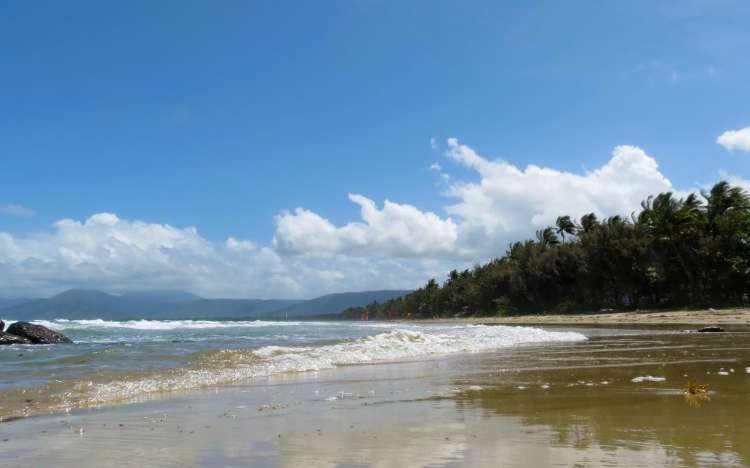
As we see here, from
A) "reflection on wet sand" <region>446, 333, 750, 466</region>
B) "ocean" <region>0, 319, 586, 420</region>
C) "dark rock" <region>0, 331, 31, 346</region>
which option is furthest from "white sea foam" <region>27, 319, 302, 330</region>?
"reflection on wet sand" <region>446, 333, 750, 466</region>

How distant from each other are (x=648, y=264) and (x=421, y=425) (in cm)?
5908

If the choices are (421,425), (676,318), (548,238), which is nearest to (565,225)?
(548,238)

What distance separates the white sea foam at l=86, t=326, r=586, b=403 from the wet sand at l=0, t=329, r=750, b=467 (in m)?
1.08

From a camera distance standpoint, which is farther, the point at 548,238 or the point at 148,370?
the point at 548,238

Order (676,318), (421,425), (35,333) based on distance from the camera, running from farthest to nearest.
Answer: (676,318) → (35,333) → (421,425)

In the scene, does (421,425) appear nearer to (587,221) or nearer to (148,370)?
(148,370)

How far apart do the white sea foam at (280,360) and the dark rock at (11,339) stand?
1467 cm

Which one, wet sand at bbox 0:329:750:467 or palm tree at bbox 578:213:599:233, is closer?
wet sand at bbox 0:329:750:467

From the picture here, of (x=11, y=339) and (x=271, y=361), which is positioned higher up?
(x=11, y=339)

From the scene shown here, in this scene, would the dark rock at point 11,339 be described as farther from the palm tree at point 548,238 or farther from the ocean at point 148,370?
the palm tree at point 548,238

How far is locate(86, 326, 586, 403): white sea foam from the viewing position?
33.1 feet

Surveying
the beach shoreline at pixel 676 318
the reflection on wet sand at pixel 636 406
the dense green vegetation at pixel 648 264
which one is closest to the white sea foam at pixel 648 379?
the reflection on wet sand at pixel 636 406

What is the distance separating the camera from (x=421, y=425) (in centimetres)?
610

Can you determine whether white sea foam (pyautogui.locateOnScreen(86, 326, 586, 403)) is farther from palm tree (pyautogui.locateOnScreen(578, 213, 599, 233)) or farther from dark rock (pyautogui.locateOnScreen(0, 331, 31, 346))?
palm tree (pyautogui.locateOnScreen(578, 213, 599, 233))
